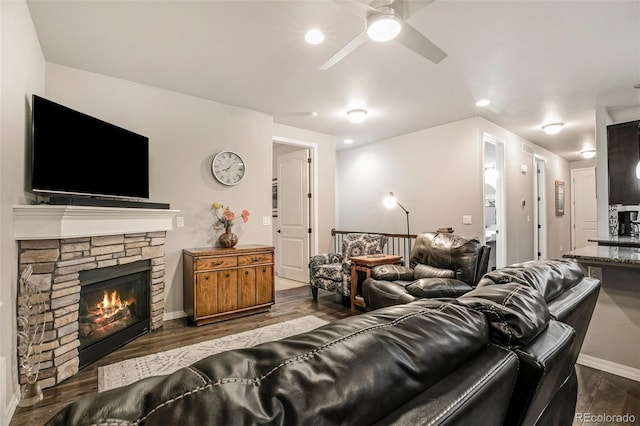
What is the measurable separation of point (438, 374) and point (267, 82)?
11.1ft

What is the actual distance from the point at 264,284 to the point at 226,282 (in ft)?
1.62

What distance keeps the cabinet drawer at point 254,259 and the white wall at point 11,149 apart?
1.94 m

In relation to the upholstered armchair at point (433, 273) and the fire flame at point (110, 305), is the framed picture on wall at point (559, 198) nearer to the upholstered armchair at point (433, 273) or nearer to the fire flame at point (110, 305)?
the upholstered armchair at point (433, 273)

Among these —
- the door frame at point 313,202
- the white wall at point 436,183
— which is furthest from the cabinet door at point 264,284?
the white wall at point 436,183

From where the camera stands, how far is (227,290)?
3.55 m

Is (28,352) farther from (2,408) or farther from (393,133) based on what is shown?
(393,133)

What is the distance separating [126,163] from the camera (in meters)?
3.02

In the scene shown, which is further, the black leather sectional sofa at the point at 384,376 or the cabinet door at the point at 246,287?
the cabinet door at the point at 246,287

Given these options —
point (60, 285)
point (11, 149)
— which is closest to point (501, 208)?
point (60, 285)

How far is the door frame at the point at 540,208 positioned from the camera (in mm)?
6332

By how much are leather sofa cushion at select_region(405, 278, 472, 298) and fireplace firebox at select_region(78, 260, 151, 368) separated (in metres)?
2.66

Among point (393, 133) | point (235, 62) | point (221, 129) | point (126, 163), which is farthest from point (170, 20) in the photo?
point (393, 133)

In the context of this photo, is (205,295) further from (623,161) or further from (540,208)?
(540,208)

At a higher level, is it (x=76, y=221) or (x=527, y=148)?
(x=527, y=148)
